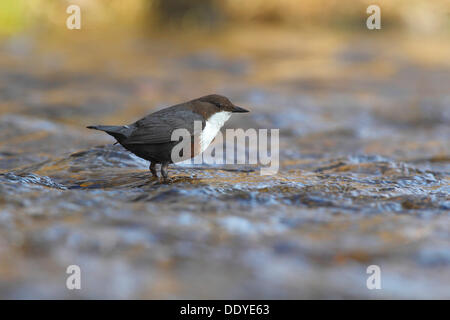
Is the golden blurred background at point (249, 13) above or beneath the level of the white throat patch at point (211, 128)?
above

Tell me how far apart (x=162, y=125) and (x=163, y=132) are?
0.23ft

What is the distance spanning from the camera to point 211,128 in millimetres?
4641

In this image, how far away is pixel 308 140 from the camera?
6820 mm

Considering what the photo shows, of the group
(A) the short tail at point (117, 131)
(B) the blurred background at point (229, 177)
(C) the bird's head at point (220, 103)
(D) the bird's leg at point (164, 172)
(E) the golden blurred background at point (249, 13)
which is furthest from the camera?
(E) the golden blurred background at point (249, 13)

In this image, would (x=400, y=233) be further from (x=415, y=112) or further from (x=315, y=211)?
(x=415, y=112)

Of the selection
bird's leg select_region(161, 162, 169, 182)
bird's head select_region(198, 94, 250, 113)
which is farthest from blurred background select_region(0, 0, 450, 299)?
bird's head select_region(198, 94, 250, 113)

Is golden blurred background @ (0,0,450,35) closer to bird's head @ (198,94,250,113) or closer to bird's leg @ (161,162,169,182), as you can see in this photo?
bird's head @ (198,94,250,113)

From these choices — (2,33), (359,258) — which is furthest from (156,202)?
(2,33)

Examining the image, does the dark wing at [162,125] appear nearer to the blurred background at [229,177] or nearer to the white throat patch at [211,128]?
the white throat patch at [211,128]

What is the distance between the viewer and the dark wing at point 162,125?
4309 millimetres

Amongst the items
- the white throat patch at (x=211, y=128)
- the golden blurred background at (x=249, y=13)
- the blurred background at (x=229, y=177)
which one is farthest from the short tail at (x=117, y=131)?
the golden blurred background at (x=249, y=13)

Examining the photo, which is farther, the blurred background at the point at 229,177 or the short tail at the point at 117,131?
the short tail at the point at 117,131

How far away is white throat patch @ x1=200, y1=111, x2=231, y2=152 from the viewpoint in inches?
177

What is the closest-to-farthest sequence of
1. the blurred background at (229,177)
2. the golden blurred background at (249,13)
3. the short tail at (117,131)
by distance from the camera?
the blurred background at (229,177)
the short tail at (117,131)
the golden blurred background at (249,13)
